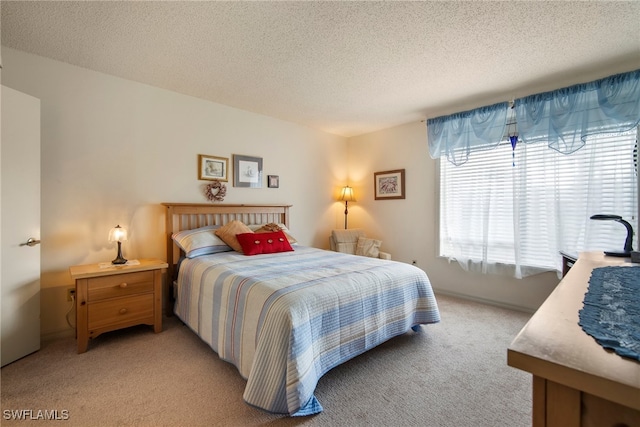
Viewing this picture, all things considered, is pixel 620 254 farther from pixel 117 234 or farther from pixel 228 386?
pixel 117 234

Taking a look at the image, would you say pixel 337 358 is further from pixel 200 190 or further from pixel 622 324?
pixel 200 190

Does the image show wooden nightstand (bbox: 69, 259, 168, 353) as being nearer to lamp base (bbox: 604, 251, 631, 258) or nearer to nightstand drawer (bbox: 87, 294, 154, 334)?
nightstand drawer (bbox: 87, 294, 154, 334)

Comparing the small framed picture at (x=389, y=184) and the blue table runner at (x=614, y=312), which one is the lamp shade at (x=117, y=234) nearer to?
the blue table runner at (x=614, y=312)

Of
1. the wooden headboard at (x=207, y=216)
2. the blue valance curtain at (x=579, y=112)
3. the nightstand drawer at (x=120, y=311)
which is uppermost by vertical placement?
the blue valance curtain at (x=579, y=112)

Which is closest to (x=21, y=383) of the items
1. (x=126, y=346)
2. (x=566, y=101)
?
(x=126, y=346)

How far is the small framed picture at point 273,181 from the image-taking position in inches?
156

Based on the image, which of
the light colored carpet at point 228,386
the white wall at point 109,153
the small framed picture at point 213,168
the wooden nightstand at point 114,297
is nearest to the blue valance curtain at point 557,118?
the light colored carpet at point 228,386

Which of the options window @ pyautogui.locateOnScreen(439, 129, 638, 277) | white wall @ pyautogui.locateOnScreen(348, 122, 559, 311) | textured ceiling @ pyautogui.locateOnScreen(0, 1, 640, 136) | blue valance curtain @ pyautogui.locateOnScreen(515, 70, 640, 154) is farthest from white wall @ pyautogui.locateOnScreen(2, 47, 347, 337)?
blue valance curtain @ pyautogui.locateOnScreen(515, 70, 640, 154)

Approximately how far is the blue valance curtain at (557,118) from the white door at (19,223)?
4.20 meters

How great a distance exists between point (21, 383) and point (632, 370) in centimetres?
298

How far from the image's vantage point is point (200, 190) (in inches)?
132

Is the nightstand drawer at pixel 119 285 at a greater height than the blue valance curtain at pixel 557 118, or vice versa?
the blue valance curtain at pixel 557 118

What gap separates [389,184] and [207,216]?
271cm

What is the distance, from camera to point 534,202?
3049 mm
